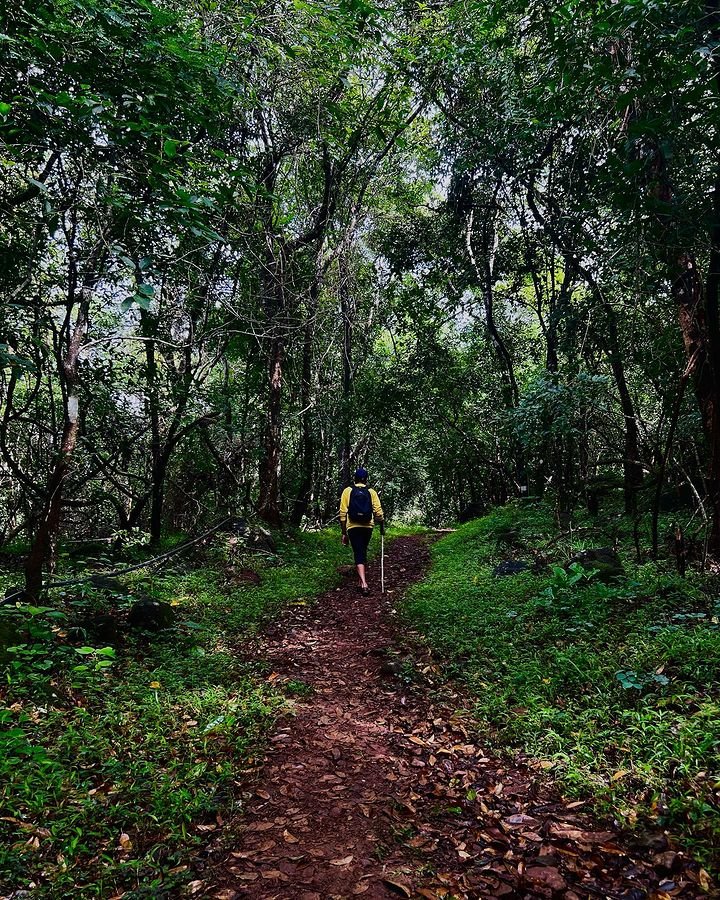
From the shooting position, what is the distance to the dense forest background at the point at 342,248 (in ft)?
17.2

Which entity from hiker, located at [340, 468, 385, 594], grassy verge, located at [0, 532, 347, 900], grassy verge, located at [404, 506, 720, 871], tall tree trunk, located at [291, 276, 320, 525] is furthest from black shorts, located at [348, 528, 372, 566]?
tall tree trunk, located at [291, 276, 320, 525]

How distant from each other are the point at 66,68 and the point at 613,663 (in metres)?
8.34

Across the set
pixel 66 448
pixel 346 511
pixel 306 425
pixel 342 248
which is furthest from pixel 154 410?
pixel 342 248

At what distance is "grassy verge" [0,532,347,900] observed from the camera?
3064mm

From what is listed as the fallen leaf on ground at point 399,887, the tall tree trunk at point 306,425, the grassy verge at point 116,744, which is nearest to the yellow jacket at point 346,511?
the grassy verge at point 116,744

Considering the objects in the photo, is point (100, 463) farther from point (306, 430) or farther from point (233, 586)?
point (306, 430)

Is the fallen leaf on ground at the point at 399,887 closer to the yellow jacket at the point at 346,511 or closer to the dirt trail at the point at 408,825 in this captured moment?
the dirt trail at the point at 408,825

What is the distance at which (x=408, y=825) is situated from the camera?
3516mm

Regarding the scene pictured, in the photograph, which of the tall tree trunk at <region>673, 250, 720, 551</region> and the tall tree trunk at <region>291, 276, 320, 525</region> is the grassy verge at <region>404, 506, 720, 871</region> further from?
the tall tree trunk at <region>291, 276, 320, 525</region>

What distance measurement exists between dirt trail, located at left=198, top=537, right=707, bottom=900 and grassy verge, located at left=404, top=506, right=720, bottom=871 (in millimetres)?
318

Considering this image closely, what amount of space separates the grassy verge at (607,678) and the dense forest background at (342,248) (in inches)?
79.5

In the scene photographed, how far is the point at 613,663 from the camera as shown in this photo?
5086mm

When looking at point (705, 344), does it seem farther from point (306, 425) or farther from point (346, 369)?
point (346, 369)

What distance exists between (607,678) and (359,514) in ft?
19.5
